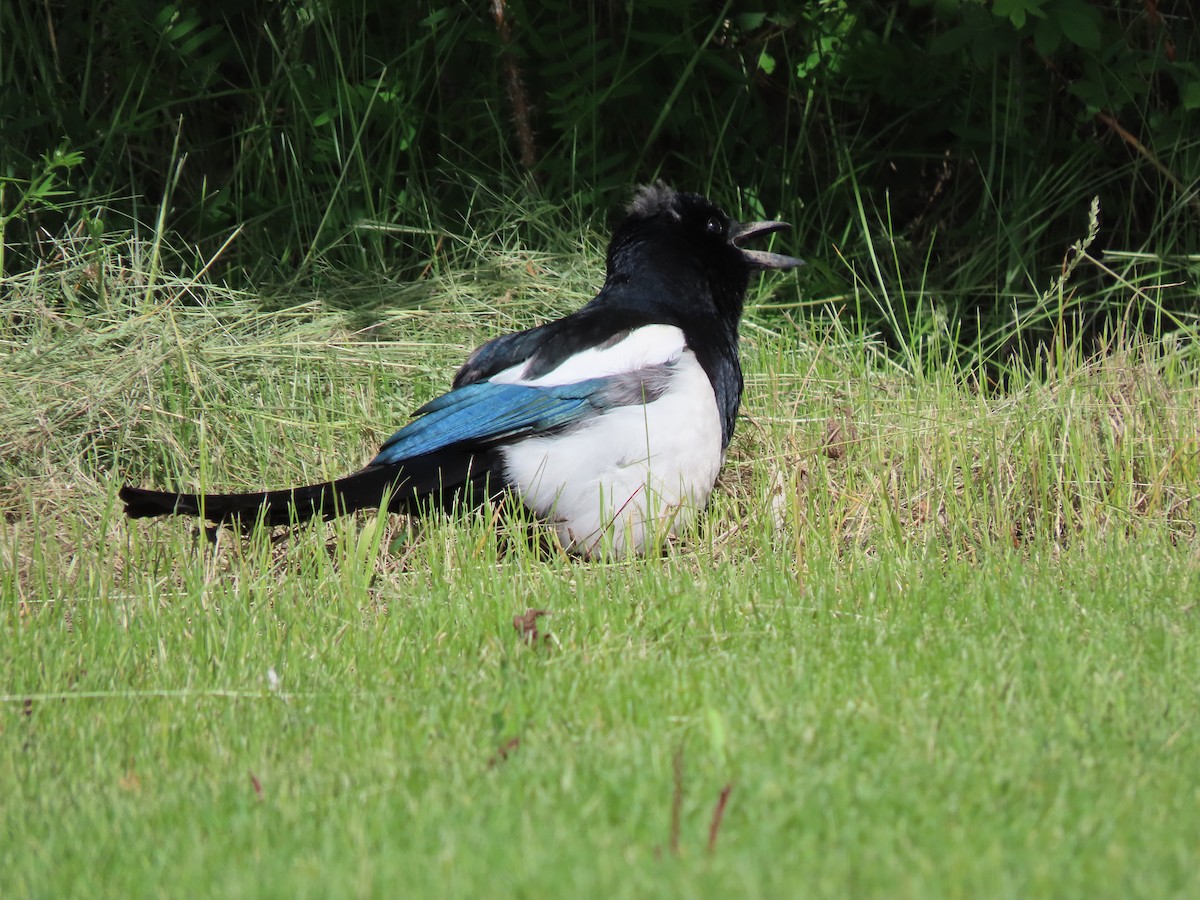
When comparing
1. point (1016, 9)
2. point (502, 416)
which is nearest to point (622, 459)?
point (502, 416)

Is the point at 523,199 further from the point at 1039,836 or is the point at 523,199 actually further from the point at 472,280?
the point at 1039,836

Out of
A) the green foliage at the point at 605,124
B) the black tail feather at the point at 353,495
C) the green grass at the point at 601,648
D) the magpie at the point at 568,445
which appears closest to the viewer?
the green grass at the point at 601,648

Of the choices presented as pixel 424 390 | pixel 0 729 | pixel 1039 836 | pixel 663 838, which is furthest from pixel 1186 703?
pixel 424 390

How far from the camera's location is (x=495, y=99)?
5.82 m

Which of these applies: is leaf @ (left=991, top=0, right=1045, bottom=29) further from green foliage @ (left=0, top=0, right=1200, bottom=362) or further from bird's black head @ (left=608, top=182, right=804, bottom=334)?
green foliage @ (left=0, top=0, right=1200, bottom=362)

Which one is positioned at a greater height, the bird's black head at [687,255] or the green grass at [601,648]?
the bird's black head at [687,255]

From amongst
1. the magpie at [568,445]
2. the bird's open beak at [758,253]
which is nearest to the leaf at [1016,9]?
the bird's open beak at [758,253]

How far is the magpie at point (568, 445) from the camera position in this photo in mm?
3494

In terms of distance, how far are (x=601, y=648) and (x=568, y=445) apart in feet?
3.68

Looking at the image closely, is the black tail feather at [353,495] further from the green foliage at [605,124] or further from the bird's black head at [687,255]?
the green foliage at [605,124]

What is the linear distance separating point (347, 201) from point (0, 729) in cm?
349

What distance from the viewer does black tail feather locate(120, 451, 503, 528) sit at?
11.1 feet

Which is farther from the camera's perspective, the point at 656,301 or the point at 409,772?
the point at 656,301

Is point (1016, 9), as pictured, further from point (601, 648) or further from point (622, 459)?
point (601, 648)
